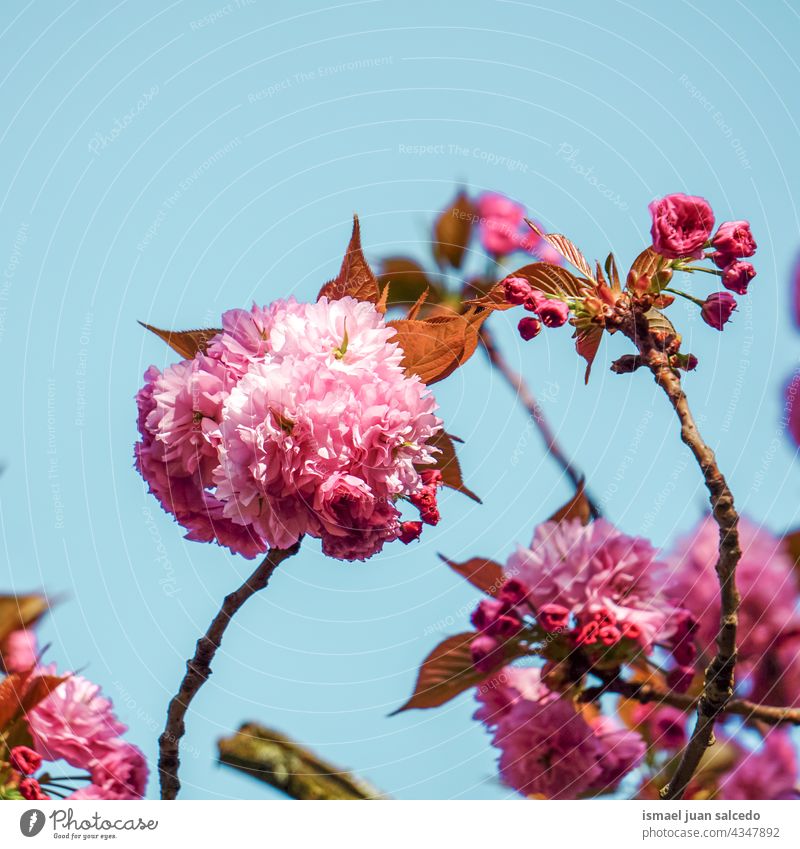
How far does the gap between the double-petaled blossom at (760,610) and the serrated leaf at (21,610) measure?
497mm

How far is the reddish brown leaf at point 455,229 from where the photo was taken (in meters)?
0.76

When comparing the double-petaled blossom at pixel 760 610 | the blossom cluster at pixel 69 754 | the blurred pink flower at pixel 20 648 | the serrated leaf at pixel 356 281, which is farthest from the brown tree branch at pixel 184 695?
the double-petaled blossom at pixel 760 610

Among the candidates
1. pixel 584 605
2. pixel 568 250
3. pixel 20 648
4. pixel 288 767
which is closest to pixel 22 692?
pixel 20 648

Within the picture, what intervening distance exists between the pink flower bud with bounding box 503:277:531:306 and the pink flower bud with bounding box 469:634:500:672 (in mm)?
239

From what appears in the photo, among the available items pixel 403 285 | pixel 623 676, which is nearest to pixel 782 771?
pixel 623 676

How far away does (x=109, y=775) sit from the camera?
2.28 ft

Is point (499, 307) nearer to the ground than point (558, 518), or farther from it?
farther from it

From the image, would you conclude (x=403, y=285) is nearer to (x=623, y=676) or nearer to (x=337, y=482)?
(x=337, y=482)

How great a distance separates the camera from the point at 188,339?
2.09 feet

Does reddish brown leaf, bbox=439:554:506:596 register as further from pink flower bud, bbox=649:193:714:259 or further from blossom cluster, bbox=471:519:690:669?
pink flower bud, bbox=649:193:714:259

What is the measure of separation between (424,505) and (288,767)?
26 cm

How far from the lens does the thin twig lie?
72 centimetres

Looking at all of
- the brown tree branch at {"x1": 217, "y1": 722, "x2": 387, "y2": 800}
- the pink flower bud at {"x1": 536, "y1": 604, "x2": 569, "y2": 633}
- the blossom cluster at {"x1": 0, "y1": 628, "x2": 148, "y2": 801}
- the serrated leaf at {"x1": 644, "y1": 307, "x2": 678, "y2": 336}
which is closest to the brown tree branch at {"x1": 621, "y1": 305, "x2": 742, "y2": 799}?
the serrated leaf at {"x1": 644, "y1": 307, "x2": 678, "y2": 336}
